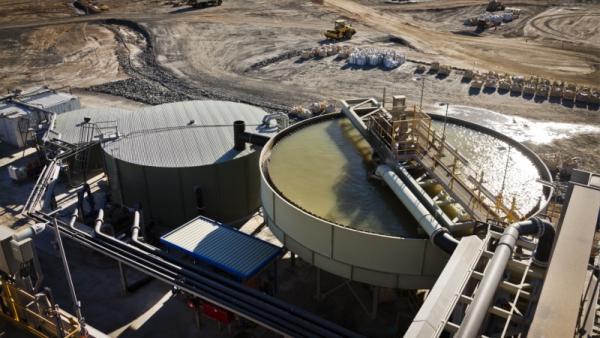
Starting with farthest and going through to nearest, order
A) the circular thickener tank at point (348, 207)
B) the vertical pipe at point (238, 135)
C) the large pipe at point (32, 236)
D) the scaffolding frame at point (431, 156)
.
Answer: the vertical pipe at point (238, 135) → the large pipe at point (32, 236) → the scaffolding frame at point (431, 156) → the circular thickener tank at point (348, 207)

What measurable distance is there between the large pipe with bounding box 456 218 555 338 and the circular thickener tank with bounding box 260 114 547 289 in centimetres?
345

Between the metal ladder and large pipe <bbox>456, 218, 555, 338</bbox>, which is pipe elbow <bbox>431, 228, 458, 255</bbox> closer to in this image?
large pipe <bbox>456, 218, 555, 338</bbox>

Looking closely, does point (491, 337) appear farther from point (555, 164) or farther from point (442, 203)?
point (555, 164)

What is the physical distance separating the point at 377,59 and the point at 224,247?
1559 inches

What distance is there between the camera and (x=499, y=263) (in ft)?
41.0

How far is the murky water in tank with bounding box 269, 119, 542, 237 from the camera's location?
1922 cm

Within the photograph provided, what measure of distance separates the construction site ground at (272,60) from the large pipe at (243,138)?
6757 mm

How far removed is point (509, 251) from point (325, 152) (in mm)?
12034

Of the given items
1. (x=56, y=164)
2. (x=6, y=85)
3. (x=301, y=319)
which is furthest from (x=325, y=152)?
(x=6, y=85)

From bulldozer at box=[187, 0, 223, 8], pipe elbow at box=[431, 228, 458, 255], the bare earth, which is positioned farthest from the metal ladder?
bulldozer at box=[187, 0, 223, 8]

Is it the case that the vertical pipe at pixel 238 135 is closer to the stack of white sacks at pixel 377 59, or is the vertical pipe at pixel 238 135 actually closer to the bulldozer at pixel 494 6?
the stack of white sacks at pixel 377 59

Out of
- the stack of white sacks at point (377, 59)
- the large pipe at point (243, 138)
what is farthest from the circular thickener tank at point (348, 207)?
the stack of white sacks at point (377, 59)

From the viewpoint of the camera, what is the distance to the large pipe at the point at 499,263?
421 inches

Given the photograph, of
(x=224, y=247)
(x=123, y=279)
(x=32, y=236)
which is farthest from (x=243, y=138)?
(x=32, y=236)
